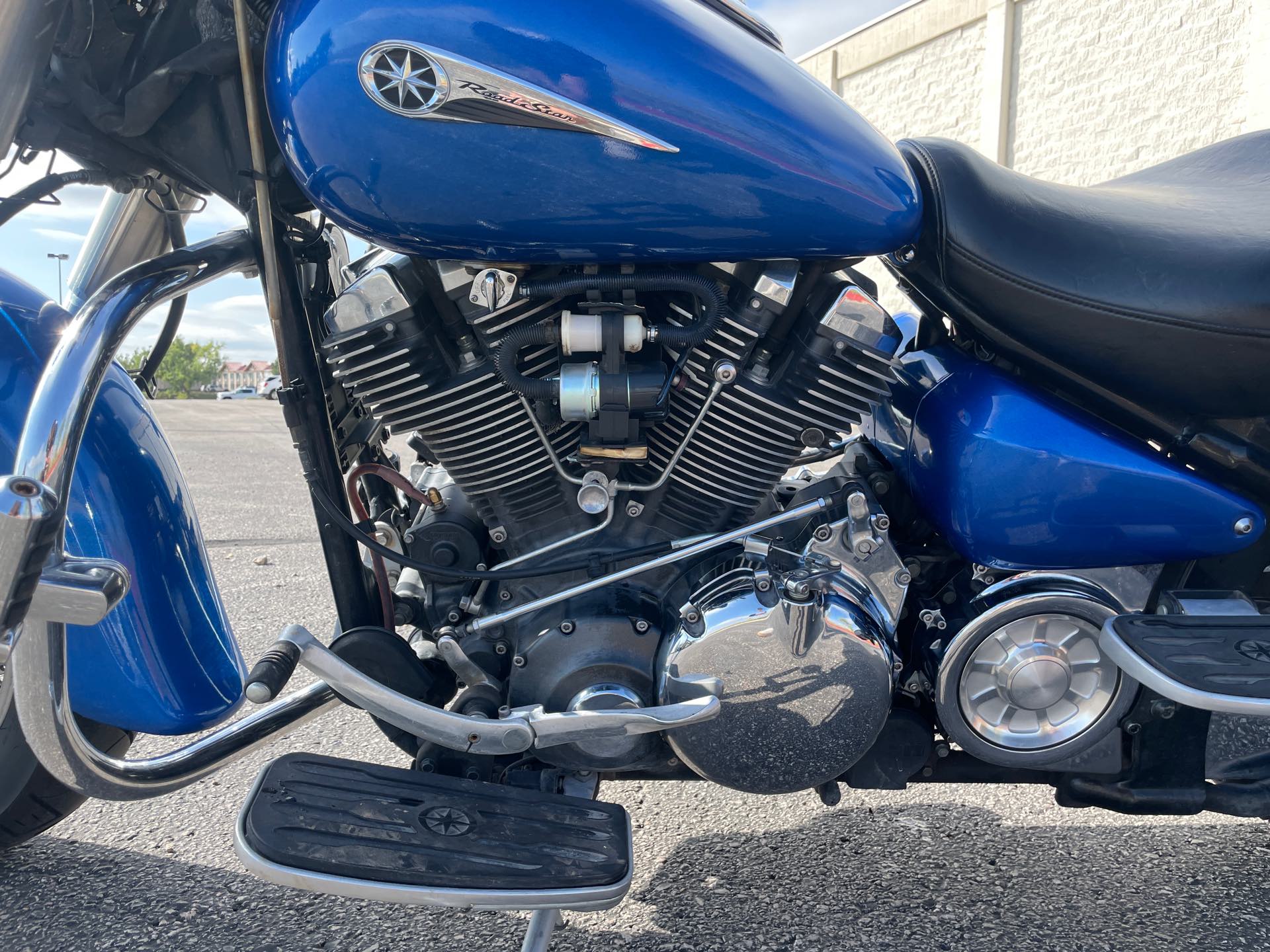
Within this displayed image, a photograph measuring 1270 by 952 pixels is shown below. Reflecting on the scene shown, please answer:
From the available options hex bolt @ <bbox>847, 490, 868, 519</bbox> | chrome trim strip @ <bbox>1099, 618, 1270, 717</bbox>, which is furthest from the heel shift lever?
chrome trim strip @ <bbox>1099, 618, 1270, 717</bbox>

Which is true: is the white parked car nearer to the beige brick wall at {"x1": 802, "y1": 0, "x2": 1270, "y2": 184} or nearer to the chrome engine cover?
the beige brick wall at {"x1": 802, "y1": 0, "x2": 1270, "y2": 184}

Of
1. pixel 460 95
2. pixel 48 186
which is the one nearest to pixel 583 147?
pixel 460 95

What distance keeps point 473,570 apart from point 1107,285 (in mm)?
1097

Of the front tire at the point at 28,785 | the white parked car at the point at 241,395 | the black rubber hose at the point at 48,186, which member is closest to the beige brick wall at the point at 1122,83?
the black rubber hose at the point at 48,186

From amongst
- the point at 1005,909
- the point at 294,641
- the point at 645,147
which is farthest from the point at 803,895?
the point at 645,147

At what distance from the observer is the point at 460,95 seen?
3.60 ft

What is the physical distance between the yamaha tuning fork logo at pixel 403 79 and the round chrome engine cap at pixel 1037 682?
1.17 metres

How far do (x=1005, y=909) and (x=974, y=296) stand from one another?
1.19m

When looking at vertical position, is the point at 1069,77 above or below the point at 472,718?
above

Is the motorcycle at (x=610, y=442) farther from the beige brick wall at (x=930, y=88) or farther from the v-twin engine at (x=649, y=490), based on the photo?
the beige brick wall at (x=930, y=88)

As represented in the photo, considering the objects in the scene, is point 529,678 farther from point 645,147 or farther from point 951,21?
point 951,21

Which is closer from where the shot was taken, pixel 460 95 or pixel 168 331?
pixel 460 95

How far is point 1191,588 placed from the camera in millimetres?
1488

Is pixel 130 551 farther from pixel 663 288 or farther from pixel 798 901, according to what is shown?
pixel 798 901
